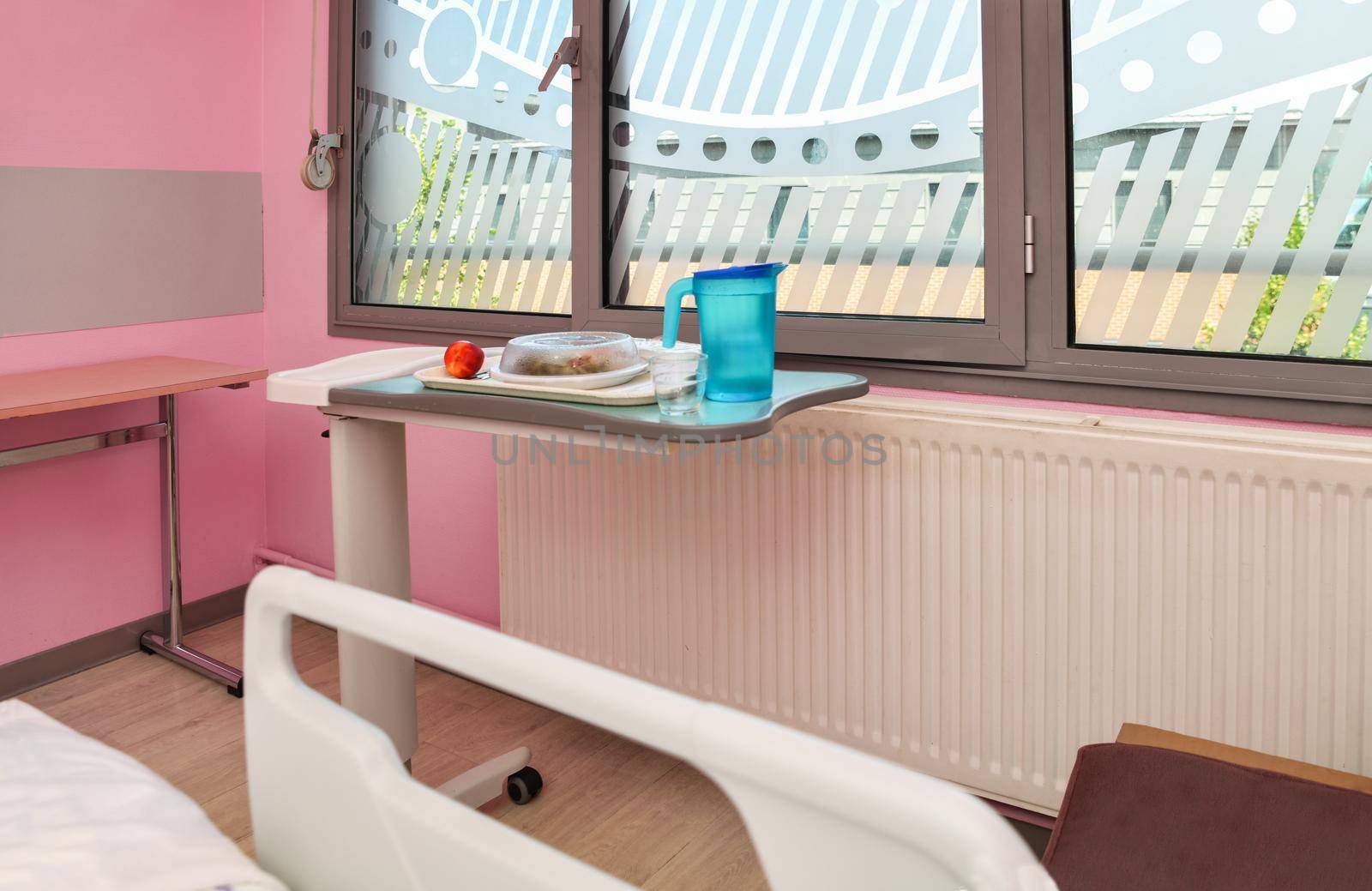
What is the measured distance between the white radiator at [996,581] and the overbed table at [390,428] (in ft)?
0.97

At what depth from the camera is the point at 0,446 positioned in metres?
2.63

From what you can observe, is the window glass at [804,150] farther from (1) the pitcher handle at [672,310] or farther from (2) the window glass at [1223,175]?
(1) the pitcher handle at [672,310]

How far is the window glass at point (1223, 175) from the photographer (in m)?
1.64

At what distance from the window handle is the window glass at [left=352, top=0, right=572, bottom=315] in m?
0.09

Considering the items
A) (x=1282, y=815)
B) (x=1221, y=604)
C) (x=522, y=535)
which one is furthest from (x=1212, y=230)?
(x=522, y=535)

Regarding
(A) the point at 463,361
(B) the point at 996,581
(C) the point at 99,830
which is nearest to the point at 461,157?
(A) the point at 463,361

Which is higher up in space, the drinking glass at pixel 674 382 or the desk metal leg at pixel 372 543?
the drinking glass at pixel 674 382

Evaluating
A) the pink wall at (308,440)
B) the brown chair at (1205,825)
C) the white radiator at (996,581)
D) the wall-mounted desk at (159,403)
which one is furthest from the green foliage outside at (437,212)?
the brown chair at (1205,825)

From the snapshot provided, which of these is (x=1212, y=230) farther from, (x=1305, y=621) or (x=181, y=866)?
(x=181, y=866)

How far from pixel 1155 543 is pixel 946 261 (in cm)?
66

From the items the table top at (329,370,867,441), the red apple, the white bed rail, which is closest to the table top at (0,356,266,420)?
the table top at (329,370,867,441)

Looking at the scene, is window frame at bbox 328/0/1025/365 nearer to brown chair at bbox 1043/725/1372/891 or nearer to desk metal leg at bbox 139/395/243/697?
desk metal leg at bbox 139/395/243/697

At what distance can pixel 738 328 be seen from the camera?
151cm

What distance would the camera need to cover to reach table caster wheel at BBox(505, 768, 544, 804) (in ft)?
7.02
